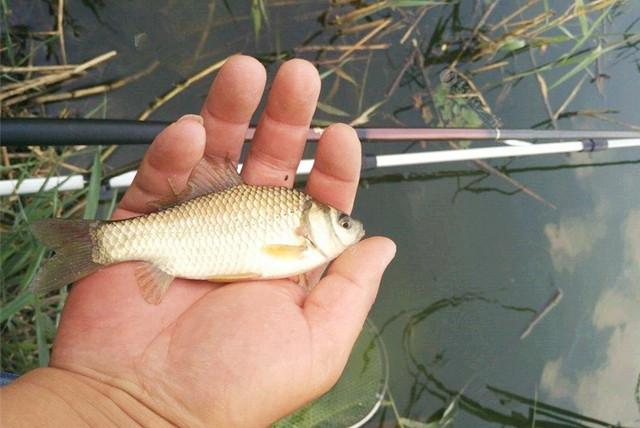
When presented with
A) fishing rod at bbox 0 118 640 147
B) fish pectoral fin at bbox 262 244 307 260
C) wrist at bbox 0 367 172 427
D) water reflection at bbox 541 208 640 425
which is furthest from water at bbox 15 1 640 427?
wrist at bbox 0 367 172 427

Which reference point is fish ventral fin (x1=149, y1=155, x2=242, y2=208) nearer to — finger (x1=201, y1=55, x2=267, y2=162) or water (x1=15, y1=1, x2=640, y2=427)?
finger (x1=201, y1=55, x2=267, y2=162)

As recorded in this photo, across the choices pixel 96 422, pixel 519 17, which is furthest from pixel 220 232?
pixel 519 17

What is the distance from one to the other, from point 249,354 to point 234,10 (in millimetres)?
2254

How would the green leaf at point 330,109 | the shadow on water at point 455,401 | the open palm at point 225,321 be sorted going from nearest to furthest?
the open palm at point 225,321 < the shadow on water at point 455,401 < the green leaf at point 330,109

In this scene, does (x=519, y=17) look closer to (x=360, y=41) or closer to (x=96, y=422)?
(x=360, y=41)

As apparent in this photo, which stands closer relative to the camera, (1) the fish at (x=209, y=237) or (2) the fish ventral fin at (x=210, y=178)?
(1) the fish at (x=209, y=237)

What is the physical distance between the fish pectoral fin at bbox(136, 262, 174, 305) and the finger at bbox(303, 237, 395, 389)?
470 mm

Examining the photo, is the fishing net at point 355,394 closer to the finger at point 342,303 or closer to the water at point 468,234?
the water at point 468,234

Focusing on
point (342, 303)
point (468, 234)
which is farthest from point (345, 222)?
point (468, 234)

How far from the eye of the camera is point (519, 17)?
3.72 metres

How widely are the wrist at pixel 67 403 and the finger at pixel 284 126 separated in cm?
95

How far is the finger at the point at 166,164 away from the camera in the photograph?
1.95m

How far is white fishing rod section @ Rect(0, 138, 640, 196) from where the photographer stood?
2684mm

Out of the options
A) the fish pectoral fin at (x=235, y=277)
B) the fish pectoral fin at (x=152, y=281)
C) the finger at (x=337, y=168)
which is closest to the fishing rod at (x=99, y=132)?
the finger at (x=337, y=168)
